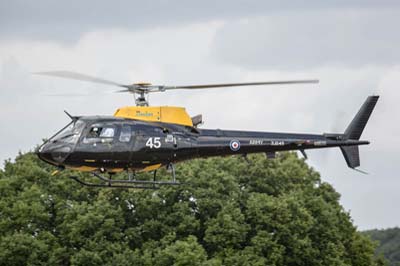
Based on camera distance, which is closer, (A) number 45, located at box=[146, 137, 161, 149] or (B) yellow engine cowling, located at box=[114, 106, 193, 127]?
(A) number 45, located at box=[146, 137, 161, 149]

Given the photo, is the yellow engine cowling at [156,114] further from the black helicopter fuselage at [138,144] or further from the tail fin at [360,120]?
the tail fin at [360,120]

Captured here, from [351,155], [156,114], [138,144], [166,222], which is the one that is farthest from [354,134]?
[166,222]

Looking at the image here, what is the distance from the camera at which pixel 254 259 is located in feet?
381

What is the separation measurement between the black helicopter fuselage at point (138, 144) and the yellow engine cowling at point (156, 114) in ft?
1.08

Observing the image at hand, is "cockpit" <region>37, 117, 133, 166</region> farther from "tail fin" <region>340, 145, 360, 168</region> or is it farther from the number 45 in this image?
"tail fin" <region>340, 145, 360, 168</region>

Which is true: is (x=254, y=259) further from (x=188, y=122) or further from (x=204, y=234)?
(x=188, y=122)

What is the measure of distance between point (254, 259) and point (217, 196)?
6523mm

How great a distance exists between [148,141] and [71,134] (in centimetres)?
335

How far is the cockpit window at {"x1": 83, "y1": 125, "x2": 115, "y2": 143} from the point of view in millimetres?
72062

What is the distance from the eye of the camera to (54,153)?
7188 centimetres

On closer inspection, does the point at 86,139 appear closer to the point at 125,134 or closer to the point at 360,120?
the point at 125,134

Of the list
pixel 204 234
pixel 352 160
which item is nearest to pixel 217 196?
pixel 204 234

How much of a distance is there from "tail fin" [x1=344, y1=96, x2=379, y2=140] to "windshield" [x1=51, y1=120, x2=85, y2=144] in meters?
12.6

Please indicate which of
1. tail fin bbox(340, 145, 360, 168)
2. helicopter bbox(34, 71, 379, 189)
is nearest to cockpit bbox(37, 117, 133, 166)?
helicopter bbox(34, 71, 379, 189)
